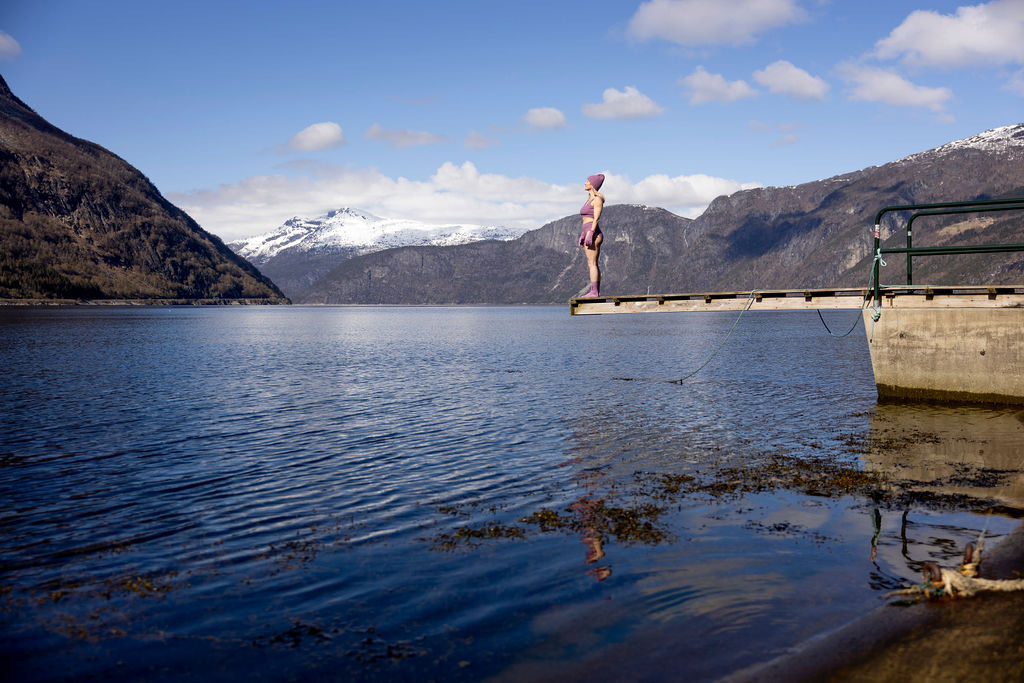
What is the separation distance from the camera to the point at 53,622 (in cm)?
866

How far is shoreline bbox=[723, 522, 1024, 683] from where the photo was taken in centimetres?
625

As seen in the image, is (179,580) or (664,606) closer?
(664,606)

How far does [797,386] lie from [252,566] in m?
29.9

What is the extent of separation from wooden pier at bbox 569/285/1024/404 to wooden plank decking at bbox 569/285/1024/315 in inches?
1.1

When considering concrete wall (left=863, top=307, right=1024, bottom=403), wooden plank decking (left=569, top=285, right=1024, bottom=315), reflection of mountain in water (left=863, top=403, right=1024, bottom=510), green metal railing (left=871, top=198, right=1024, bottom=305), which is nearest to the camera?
reflection of mountain in water (left=863, top=403, right=1024, bottom=510)

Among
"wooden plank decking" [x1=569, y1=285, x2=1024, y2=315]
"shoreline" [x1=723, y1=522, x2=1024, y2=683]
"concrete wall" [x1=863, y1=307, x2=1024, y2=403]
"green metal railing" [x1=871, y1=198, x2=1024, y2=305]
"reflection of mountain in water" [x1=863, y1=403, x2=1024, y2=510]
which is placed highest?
"green metal railing" [x1=871, y1=198, x2=1024, y2=305]

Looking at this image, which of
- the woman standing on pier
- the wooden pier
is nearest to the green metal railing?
the wooden pier

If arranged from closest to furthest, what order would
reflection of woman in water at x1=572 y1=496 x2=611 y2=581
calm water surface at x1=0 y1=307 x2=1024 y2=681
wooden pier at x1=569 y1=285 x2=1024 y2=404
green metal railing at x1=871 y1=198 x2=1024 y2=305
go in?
calm water surface at x1=0 y1=307 x2=1024 y2=681
reflection of woman in water at x1=572 y1=496 x2=611 y2=581
green metal railing at x1=871 y1=198 x2=1024 y2=305
wooden pier at x1=569 y1=285 x2=1024 y2=404

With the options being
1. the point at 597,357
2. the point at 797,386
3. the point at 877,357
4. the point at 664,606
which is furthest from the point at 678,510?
the point at 597,357

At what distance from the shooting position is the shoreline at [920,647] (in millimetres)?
6250

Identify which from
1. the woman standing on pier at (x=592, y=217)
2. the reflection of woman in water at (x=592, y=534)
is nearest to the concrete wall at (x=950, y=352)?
the woman standing on pier at (x=592, y=217)

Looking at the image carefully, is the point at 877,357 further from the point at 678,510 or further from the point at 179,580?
the point at 179,580

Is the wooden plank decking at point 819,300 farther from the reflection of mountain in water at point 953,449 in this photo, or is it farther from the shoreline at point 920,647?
the shoreline at point 920,647

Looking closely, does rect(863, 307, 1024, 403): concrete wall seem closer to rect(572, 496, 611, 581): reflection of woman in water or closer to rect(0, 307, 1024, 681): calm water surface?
rect(0, 307, 1024, 681): calm water surface
